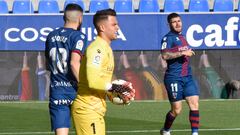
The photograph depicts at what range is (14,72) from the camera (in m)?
22.9

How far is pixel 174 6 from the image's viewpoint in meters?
26.1

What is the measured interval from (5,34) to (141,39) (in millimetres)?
4167

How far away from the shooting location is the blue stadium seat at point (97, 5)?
2595 cm

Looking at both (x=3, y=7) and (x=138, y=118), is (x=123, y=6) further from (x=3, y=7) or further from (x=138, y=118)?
(x=138, y=118)

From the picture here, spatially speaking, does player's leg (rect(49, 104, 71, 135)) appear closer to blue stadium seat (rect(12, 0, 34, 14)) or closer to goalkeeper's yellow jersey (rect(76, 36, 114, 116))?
goalkeeper's yellow jersey (rect(76, 36, 114, 116))

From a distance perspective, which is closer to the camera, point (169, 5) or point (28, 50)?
point (28, 50)

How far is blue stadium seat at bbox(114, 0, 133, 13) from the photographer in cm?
2619

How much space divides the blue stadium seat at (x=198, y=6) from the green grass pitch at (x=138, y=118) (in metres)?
4.91

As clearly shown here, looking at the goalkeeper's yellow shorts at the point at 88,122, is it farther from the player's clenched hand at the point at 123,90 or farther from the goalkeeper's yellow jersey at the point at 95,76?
the player's clenched hand at the point at 123,90

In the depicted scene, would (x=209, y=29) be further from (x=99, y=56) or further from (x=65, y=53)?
(x=99, y=56)

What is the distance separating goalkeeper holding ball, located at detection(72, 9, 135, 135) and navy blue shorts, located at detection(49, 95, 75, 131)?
176 centimetres

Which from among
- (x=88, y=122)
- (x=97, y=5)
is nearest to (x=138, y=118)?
(x=97, y=5)

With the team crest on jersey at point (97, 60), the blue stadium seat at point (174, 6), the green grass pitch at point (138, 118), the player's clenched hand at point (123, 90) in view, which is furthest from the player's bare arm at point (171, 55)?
the blue stadium seat at point (174, 6)

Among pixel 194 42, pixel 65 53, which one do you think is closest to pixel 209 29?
pixel 194 42
